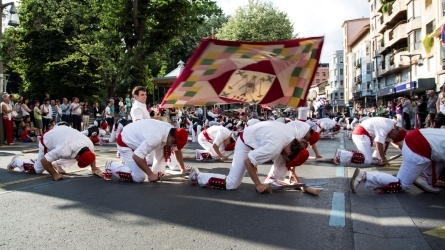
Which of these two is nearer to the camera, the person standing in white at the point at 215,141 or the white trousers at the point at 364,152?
the white trousers at the point at 364,152

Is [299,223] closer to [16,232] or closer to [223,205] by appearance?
[223,205]

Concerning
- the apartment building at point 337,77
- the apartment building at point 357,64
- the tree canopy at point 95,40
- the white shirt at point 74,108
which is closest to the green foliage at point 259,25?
the tree canopy at point 95,40

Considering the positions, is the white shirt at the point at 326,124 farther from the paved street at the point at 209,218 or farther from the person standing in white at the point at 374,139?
the paved street at the point at 209,218

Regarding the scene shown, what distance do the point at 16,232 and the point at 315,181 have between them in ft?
13.6

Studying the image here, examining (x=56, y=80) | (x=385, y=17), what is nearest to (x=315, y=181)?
(x=56, y=80)

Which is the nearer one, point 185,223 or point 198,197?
point 185,223

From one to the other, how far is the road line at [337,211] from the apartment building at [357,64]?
137 ft

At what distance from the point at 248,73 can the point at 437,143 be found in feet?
8.78

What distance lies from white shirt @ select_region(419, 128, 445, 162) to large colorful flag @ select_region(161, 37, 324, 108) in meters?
1.71

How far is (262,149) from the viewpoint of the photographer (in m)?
4.77

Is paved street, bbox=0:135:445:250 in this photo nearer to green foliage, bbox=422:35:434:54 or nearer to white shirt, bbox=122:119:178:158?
white shirt, bbox=122:119:178:158

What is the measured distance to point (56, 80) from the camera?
3012 cm

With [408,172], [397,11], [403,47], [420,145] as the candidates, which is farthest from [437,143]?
[403,47]

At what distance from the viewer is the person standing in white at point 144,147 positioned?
557 centimetres
